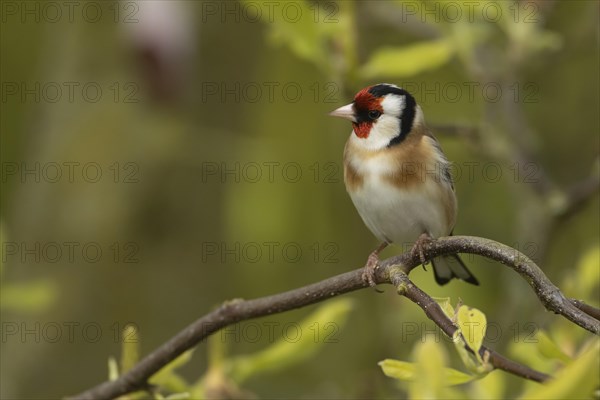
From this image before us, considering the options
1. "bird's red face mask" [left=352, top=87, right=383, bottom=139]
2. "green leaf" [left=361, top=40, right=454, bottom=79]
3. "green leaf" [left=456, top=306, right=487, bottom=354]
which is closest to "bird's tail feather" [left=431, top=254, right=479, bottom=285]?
"bird's red face mask" [left=352, top=87, right=383, bottom=139]

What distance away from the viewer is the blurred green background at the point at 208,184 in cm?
381

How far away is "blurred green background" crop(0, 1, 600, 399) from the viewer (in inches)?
150

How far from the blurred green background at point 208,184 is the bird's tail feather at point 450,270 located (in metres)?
0.64

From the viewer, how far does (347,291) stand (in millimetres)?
1692

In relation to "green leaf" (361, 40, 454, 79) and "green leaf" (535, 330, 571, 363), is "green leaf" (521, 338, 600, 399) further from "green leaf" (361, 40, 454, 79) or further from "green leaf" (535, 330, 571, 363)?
"green leaf" (361, 40, 454, 79)

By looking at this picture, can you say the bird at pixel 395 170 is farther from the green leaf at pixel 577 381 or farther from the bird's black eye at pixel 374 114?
the green leaf at pixel 577 381

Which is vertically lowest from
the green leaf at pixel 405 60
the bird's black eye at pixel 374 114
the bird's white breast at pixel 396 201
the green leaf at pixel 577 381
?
the green leaf at pixel 577 381

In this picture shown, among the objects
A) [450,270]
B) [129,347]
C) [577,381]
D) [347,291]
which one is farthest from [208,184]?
[577,381]

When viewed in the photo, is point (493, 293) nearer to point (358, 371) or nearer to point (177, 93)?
point (358, 371)

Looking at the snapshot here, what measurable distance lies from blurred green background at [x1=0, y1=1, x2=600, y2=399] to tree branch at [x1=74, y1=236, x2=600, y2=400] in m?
1.73

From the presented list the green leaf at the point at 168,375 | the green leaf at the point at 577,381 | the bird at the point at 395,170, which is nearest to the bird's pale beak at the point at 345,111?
the bird at the point at 395,170

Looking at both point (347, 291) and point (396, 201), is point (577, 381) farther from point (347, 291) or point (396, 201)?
point (396, 201)

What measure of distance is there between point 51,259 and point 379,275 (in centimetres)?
249

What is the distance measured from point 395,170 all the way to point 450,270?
0.40m
